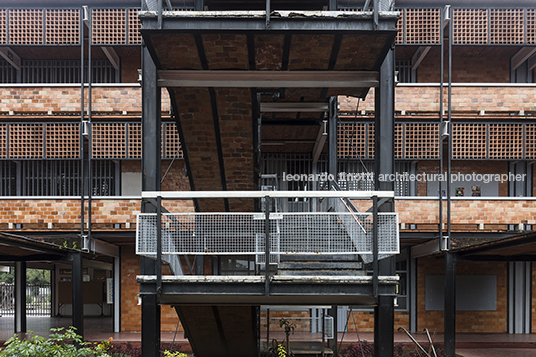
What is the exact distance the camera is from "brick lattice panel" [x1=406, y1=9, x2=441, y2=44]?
1391 centimetres

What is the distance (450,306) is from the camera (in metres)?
12.4

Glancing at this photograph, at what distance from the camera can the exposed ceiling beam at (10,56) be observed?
14.8 meters

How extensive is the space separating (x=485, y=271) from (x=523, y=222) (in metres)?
3.39

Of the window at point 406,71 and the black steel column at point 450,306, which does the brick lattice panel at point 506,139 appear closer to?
the window at point 406,71

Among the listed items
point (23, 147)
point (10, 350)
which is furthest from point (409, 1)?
point (10, 350)

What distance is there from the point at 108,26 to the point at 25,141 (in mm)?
4371

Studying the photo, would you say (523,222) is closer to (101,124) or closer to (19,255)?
(101,124)

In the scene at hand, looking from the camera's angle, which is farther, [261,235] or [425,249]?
[425,249]

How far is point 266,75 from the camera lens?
20.8ft

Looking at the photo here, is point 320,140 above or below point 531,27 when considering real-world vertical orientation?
below

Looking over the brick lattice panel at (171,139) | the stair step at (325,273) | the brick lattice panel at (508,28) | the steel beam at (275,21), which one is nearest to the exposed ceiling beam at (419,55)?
the brick lattice panel at (508,28)

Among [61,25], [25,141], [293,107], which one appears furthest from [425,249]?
[61,25]

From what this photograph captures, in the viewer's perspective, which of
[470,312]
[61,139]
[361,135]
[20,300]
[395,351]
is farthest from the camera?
[20,300]

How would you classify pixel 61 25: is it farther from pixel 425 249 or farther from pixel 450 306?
pixel 450 306
